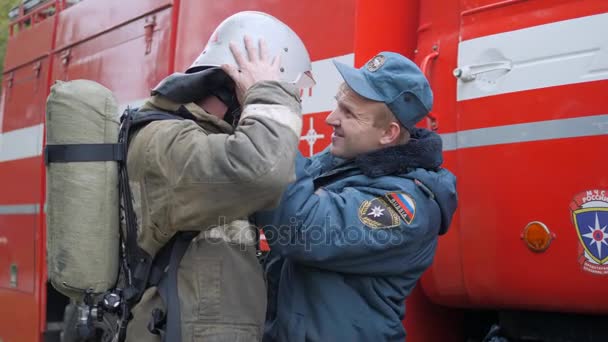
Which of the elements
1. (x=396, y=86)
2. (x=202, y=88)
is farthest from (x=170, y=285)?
(x=396, y=86)

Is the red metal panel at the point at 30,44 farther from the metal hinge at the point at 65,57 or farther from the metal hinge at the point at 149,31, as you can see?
the metal hinge at the point at 149,31

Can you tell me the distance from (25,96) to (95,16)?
1305 millimetres

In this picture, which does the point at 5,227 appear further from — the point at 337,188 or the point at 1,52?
the point at 1,52

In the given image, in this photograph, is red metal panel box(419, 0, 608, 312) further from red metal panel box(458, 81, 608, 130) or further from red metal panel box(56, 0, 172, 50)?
red metal panel box(56, 0, 172, 50)

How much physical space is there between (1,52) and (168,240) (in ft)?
42.3

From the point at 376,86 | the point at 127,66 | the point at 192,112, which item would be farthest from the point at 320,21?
the point at 127,66

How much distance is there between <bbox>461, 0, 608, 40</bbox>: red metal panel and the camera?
2.14m

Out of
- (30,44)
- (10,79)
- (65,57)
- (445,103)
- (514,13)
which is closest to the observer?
(514,13)

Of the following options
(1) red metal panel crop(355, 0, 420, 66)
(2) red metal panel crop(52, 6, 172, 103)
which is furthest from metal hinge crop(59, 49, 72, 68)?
(1) red metal panel crop(355, 0, 420, 66)

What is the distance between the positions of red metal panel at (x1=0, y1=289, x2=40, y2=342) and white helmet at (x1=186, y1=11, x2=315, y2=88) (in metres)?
3.53

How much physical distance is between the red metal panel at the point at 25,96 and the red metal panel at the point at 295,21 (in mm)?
2108

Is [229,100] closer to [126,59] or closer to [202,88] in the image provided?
[202,88]

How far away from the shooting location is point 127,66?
4070 mm

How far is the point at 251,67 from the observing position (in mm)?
1808
